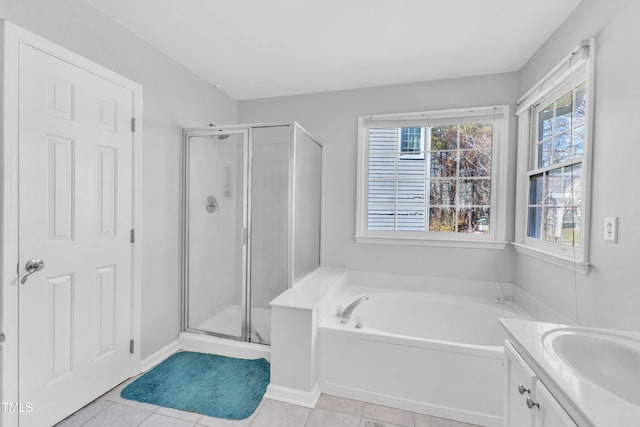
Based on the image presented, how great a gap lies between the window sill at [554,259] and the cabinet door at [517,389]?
2.86 feet

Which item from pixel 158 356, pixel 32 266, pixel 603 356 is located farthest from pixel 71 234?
pixel 603 356

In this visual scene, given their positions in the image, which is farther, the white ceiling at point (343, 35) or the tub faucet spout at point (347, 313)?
the tub faucet spout at point (347, 313)

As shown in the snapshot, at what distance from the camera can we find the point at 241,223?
2.45 meters

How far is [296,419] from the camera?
1.71 metres

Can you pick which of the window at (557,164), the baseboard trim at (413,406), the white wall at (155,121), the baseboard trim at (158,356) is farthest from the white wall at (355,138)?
the baseboard trim at (158,356)

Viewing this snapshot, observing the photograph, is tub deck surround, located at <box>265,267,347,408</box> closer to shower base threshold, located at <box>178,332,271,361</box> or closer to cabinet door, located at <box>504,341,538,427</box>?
shower base threshold, located at <box>178,332,271,361</box>

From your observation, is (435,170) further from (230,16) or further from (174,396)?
(174,396)

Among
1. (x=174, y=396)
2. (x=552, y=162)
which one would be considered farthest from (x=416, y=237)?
(x=174, y=396)

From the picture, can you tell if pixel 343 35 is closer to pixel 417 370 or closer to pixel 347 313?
pixel 347 313

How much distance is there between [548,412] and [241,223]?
216 cm

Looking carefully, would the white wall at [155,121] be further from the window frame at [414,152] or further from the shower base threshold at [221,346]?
the window frame at [414,152]

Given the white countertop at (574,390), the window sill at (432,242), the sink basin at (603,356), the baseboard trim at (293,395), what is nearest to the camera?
the white countertop at (574,390)

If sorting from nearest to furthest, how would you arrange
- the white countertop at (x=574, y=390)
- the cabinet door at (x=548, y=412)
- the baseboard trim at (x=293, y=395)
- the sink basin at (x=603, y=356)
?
the white countertop at (x=574, y=390) < the cabinet door at (x=548, y=412) < the sink basin at (x=603, y=356) < the baseboard trim at (x=293, y=395)

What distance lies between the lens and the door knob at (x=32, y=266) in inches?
56.9
